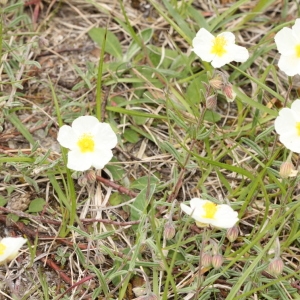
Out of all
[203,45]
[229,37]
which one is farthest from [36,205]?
[229,37]

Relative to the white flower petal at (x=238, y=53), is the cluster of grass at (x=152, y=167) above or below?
below

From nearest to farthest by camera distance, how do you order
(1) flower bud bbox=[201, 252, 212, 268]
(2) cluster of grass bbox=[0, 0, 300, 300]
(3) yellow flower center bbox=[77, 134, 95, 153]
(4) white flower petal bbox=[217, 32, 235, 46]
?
(1) flower bud bbox=[201, 252, 212, 268]
(3) yellow flower center bbox=[77, 134, 95, 153]
(2) cluster of grass bbox=[0, 0, 300, 300]
(4) white flower petal bbox=[217, 32, 235, 46]

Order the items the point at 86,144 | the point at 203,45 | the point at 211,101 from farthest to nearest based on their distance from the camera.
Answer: the point at 203,45, the point at 211,101, the point at 86,144

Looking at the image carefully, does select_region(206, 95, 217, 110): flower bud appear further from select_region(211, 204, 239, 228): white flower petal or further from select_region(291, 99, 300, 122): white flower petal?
select_region(211, 204, 239, 228): white flower petal

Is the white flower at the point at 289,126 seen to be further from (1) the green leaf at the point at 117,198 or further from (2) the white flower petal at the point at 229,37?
(1) the green leaf at the point at 117,198

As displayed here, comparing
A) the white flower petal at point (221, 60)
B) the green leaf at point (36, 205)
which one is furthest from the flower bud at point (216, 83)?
the green leaf at point (36, 205)

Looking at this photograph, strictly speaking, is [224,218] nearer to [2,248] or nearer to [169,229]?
[169,229]

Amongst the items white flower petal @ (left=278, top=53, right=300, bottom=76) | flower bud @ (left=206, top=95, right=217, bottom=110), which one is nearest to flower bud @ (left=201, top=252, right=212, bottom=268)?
flower bud @ (left=206, top=95, right=217, bottom=110)
